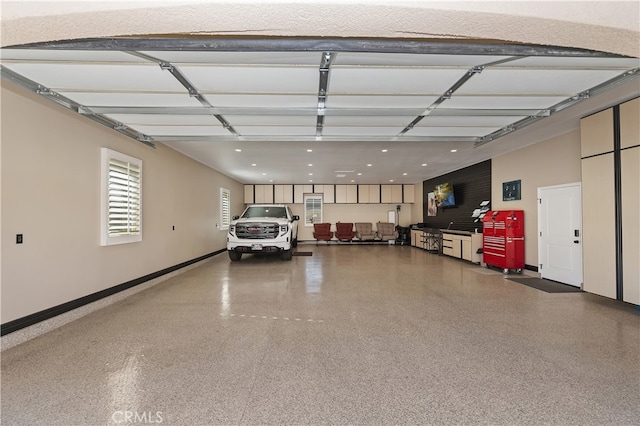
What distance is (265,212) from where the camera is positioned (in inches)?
350

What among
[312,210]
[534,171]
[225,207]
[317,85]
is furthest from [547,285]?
[312,210]

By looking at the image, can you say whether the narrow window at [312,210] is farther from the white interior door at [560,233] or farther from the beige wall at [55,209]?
the white interior door at [560,233]

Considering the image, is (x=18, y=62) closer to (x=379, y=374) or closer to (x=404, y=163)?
(x=379, y=374)

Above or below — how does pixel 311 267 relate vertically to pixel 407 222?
below

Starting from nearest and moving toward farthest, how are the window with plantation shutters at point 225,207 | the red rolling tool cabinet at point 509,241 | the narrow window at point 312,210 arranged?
1. the red rolling tool cabinet at point 509,241
2. the window with plantation shutters at point 225,207
3. the narrow window at point 312,210

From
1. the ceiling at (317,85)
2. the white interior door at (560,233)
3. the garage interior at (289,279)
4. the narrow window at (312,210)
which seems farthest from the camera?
the narrow window at (312,210)

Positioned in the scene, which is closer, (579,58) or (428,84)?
(579,58)

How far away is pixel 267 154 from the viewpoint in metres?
7.30

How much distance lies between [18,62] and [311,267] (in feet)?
20.0

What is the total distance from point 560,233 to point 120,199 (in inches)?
317

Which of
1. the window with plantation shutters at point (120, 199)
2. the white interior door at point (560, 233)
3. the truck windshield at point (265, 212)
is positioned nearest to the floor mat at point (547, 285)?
the white interior door at point (560, 233)

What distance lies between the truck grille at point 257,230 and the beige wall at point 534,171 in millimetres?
5990

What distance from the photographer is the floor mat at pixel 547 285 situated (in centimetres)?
511

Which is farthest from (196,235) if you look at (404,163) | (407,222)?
(407,222)
